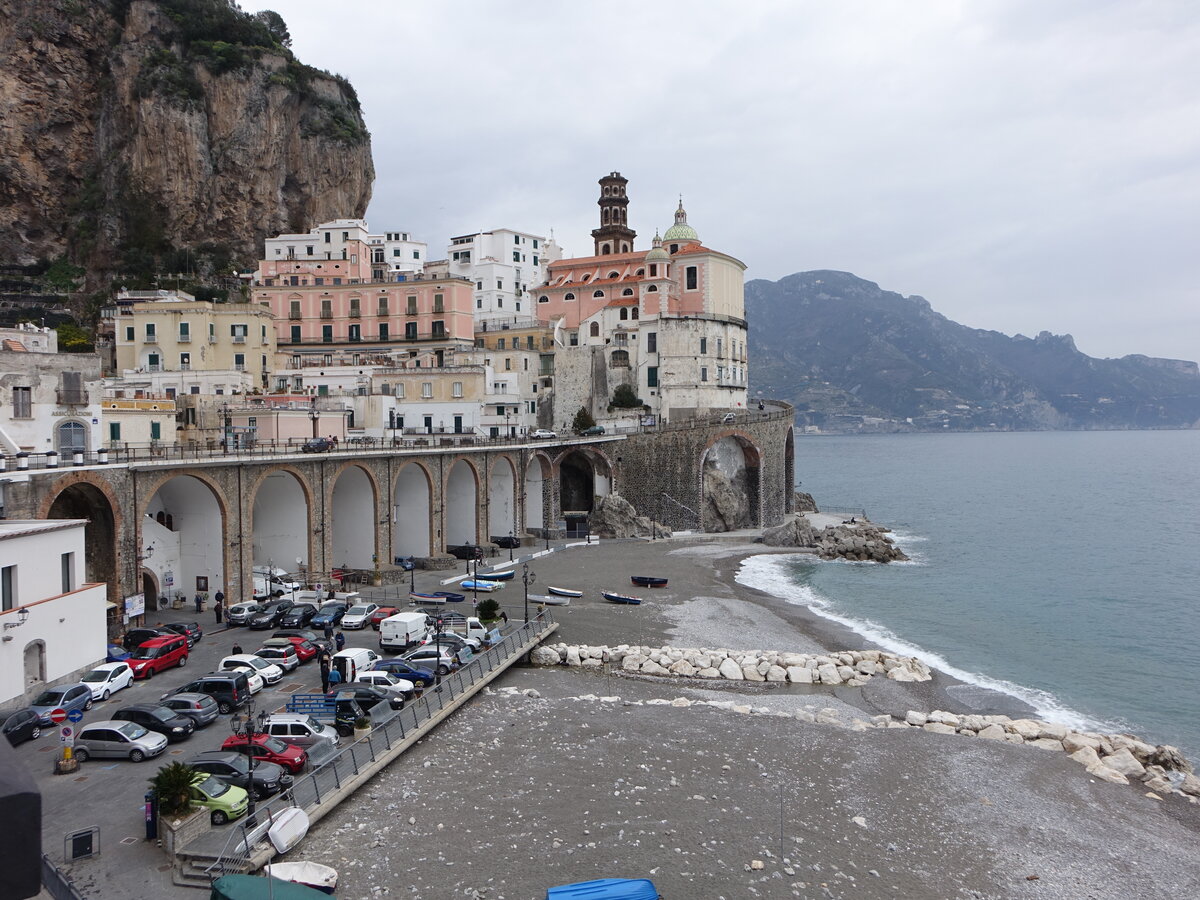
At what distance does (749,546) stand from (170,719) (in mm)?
53163

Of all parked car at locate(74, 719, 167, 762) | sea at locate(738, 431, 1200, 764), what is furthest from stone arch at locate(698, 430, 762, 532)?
parked car at locate(74, 719, 167, 762)

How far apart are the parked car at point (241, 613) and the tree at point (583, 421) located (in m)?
44.8

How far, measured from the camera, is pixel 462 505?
6100 cm

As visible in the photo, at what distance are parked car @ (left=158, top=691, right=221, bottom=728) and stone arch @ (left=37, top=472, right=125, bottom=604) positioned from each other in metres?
11.1

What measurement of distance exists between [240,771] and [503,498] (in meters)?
45.0

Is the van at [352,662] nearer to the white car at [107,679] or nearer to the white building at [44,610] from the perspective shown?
the white car at [107,679]

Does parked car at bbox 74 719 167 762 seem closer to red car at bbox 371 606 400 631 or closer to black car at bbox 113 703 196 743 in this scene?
black car at bbox 113 703 196 743

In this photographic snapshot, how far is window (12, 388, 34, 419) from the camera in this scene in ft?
120

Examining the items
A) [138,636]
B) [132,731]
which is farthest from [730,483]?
[132,731]

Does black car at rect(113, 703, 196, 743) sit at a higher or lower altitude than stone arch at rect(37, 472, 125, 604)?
lower

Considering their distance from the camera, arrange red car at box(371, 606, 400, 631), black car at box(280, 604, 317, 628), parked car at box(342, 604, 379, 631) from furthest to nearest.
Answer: red car at box(371, 606, 400, 631)
parked car at box(342, 604, 379, 631)
black car at box(280, 604, 317, 628)

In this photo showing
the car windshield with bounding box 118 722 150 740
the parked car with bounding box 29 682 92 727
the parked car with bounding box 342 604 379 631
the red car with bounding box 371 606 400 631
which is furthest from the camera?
the red car with bounding box 371 606 400 631

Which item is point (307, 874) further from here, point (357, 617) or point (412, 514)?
point (412, 514)

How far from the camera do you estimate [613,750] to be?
→ 2617 centimetres
